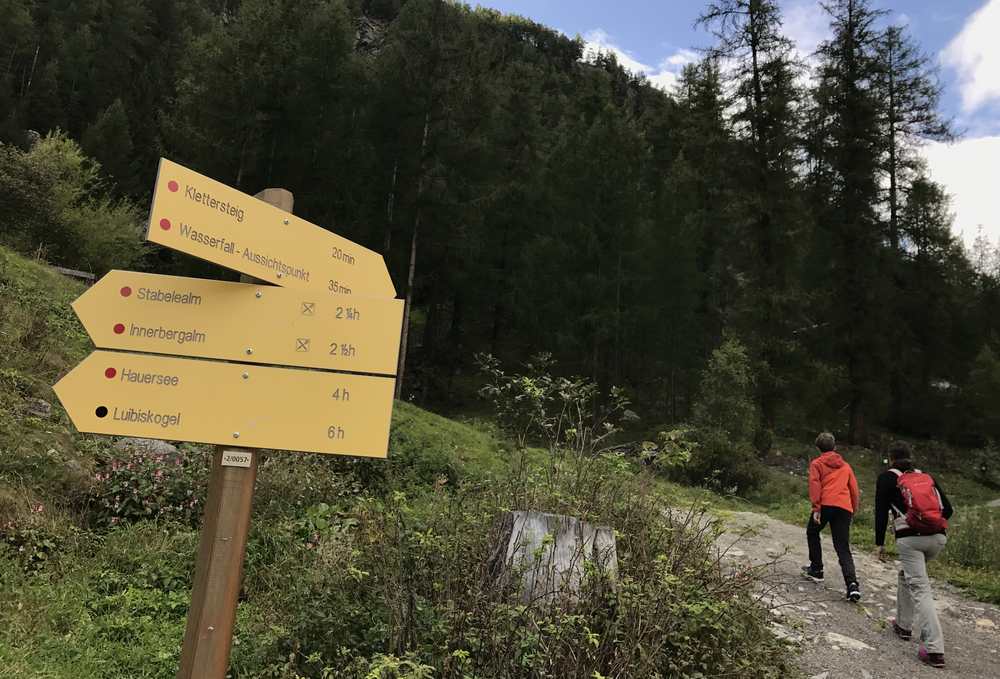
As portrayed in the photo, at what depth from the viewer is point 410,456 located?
7633 mm

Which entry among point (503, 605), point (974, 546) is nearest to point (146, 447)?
point (503, 605)

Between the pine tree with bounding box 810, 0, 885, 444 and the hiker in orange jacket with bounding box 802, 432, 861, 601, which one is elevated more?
the pine tree with bounding box 810, 0, 885, 444

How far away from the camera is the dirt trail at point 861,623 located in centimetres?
446

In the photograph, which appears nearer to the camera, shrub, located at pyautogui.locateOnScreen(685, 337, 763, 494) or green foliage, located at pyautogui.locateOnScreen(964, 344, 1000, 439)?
shrub, located at pyautogui.locateOnScreen(685, 337, 763, 494)

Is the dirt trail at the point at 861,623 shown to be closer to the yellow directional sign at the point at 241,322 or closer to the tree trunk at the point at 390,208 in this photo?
the yellow directional sign at the point at 241,322

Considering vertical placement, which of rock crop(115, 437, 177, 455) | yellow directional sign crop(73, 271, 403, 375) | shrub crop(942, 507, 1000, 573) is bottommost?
shrub crop(942, 507, 1000, 573)

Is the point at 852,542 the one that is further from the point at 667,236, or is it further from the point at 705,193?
the point at 705,193

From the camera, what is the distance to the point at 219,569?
208cm

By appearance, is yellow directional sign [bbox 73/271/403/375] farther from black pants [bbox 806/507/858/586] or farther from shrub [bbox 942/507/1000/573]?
shrub [bbox 942/507/1000/573]

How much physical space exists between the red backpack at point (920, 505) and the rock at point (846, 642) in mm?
1098

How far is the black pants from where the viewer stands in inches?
242

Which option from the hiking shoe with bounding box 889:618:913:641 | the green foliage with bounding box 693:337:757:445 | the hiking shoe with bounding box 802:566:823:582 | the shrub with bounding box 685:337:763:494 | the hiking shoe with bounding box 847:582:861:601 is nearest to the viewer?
the hiking shoe with bounding box 889:618:913:641

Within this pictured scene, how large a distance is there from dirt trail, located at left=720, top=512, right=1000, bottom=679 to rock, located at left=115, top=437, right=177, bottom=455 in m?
5.13

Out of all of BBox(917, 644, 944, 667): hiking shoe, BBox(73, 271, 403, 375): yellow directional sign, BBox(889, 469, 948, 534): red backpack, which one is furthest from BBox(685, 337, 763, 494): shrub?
BBox(73, 271, 403, 375): yellow directional sign
